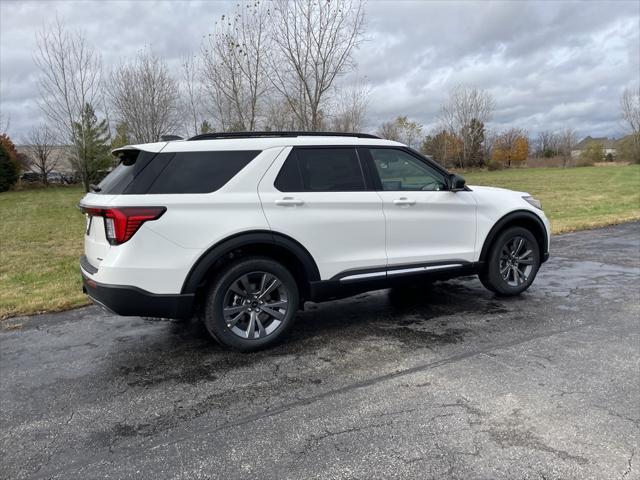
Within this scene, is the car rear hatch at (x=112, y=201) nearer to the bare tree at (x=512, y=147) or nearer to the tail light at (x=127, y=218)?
the tail light at (x=127, y=218)

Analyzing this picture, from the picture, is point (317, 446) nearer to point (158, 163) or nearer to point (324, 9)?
point (158, 163)

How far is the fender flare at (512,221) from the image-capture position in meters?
5.32

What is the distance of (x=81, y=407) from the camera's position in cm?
330

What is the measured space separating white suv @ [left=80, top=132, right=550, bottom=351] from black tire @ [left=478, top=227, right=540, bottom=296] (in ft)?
1.21

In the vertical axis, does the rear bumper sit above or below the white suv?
below

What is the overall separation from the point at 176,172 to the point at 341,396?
214cm

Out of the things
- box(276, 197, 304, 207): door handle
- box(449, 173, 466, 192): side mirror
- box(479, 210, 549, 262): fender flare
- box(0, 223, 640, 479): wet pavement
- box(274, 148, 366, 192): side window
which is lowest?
box(0, 223, 640, 479): wet pavement

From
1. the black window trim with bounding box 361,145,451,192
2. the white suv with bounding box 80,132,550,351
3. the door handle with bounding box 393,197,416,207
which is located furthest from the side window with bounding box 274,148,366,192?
the door handle with bounding box 393,197,416,207

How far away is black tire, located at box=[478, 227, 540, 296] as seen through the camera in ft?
17.8

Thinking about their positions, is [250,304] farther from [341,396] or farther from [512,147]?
[512,147]

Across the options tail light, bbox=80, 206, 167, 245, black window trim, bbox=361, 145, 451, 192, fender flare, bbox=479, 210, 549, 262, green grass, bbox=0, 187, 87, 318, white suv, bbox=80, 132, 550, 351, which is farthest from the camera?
green grass, bbox=0, 187, 87, 318

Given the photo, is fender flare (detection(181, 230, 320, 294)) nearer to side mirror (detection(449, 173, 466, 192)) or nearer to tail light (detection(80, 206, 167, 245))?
tail light (detection(80, 206, 167, 245))

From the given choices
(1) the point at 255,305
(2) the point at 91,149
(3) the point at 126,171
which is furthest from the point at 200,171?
(2) the point at 91,149

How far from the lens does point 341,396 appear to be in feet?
11.0
